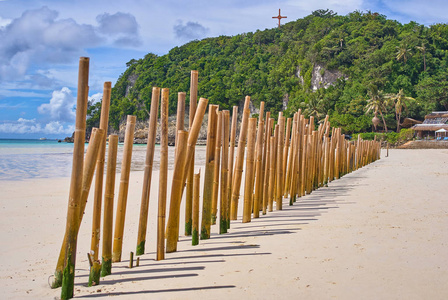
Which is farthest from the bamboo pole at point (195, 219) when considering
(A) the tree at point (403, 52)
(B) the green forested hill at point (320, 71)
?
(A) the tree at point (403, 52)

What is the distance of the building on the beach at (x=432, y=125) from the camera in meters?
46.8

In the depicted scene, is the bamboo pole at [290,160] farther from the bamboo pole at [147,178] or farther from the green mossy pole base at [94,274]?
the green mossy pole base at [94,274]

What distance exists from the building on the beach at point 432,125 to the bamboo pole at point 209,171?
1885 inches

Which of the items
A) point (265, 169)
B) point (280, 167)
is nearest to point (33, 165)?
point (280, 167)

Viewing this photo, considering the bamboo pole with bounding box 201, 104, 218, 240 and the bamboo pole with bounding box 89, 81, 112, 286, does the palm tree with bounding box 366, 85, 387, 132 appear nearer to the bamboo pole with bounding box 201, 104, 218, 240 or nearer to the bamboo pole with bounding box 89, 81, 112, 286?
the bamboo pole with bounding box 201, 104, 218, 240

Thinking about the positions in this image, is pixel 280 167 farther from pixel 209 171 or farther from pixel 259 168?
pixel 209 171

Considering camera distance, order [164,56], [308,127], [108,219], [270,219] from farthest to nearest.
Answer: [164,56], [308,127], [270,219], [108,219]

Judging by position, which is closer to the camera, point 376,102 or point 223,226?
point 223,226

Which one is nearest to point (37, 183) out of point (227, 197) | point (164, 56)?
point (227, 197)

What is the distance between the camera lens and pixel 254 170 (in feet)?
18.1

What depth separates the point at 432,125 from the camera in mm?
47469

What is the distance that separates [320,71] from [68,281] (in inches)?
2852

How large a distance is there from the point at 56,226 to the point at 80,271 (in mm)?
2606

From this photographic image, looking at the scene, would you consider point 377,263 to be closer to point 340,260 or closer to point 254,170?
point 340,260
